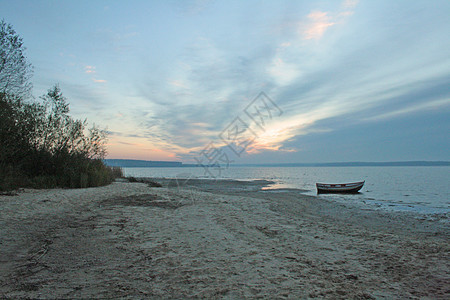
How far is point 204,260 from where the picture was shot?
4379 mm

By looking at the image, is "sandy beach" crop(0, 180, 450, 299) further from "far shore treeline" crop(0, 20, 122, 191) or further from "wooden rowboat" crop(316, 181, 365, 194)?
"wooden rowboat" crop(316, 181, 365, 194)

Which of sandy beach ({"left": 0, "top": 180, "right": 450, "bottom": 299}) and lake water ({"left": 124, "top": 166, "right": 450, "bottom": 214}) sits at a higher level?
sandy beach ({"left": 0, "top": 180, "right": 450, "bottom": 299})

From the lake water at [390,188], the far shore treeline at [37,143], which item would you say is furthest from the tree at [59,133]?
the lake water at [390,188]

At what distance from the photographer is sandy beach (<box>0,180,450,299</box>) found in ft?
10.8

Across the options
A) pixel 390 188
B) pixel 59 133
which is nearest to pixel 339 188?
pixel 390 188

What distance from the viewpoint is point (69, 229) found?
6441 millimetres

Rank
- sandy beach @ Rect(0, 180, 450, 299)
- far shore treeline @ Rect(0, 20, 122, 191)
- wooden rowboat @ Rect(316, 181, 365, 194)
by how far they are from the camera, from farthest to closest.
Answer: wooden rowboat @ Rect(316, 181, 365, 194) → far shore treeline @ Rect(0, 20, 122, 191) → sandy beach @ Rect(0, 180, 450, 299)

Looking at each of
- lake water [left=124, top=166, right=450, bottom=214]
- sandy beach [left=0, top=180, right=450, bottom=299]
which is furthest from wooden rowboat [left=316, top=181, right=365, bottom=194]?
sandy beach [left=0, top=180, right=450, bottom=299]

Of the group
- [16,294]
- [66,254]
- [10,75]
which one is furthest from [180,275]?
[10,75]

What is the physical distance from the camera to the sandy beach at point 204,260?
3.30 metres

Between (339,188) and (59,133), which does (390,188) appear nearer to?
(339,188)

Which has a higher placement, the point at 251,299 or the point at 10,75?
the point at 10,75

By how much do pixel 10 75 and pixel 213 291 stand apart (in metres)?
16.7

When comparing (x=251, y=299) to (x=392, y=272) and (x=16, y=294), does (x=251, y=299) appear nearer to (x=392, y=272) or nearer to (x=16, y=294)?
(x=392, y=272)
